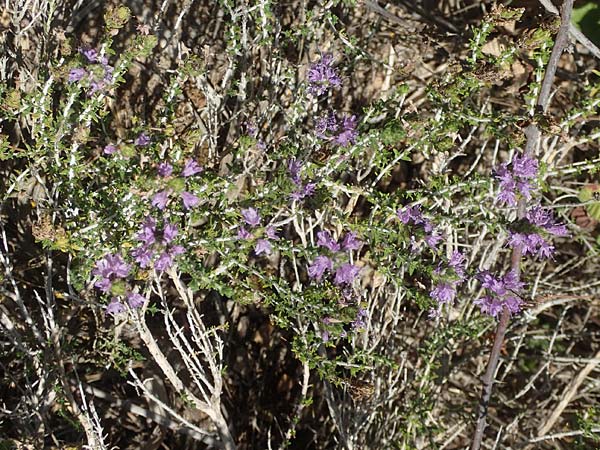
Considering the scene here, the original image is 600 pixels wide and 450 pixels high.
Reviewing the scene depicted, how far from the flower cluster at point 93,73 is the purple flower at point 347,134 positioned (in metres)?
0.80

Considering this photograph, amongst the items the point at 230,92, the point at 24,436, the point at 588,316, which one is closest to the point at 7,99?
the point at 230,92

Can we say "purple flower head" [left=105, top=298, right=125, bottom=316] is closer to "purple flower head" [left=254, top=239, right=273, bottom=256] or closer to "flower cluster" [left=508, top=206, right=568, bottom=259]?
"purple flower head" [left=254, top=239, right=273, bottom=256]

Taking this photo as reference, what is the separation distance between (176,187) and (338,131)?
703 millimetres

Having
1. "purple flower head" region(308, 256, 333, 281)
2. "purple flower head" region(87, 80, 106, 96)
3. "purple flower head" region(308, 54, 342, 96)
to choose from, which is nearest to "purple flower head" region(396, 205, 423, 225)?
"purple flower head" region(308, 256, 333, 281)

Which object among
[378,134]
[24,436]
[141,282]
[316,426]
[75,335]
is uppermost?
[378,134]

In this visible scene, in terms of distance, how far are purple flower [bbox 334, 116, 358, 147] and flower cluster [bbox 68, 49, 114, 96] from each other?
2.61 feet

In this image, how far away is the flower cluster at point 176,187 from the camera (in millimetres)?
1885

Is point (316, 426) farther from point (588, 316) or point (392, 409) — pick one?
point (588, 316)

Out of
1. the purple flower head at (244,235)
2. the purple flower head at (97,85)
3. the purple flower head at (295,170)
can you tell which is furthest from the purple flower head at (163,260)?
the purple flower head at (97,85)

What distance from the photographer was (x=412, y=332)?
10.8 feet

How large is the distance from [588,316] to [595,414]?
75 centimetres

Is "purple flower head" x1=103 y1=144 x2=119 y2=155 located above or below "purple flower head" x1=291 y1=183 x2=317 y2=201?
above

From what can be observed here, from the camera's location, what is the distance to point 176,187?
1.87m

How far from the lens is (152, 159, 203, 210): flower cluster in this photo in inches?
74.2
